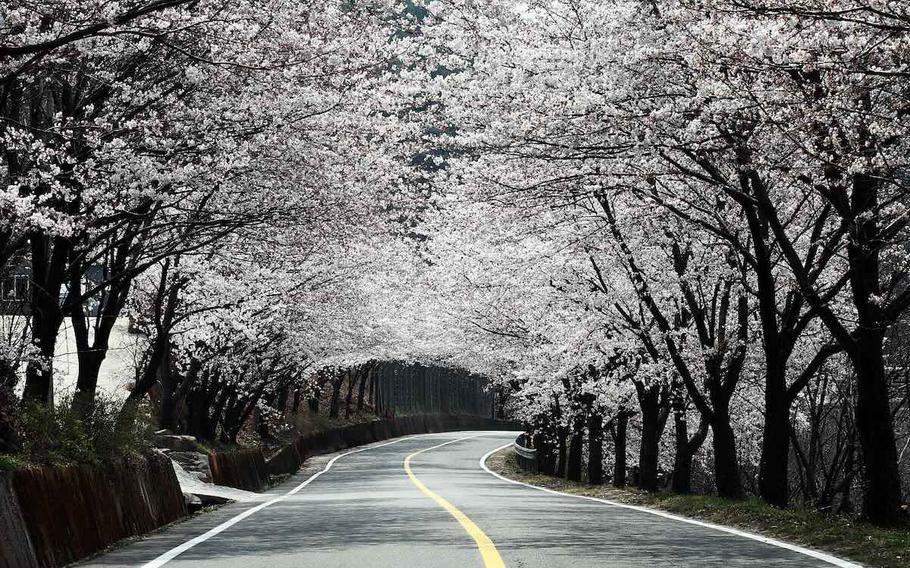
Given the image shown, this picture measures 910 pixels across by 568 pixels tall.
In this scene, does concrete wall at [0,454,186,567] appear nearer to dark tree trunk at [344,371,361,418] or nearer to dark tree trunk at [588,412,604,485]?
dark tree trunk at [588,412,604,485]

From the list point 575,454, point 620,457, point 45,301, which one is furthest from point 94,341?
point 575,454

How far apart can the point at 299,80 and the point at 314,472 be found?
25992 mm

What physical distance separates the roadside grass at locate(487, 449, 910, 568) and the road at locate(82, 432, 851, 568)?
0.71 m

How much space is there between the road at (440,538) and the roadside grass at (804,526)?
0.71m

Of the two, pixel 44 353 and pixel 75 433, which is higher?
pixel 44 353

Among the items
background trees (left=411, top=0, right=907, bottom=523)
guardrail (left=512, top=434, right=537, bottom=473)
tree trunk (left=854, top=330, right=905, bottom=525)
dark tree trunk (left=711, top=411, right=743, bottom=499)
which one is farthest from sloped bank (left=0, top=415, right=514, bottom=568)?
guardrail (left=512, top=434, right=537, bottom=473)

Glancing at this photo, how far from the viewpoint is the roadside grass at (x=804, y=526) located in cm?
1126

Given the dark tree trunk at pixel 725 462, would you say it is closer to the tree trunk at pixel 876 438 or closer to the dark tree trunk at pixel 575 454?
the tree trunk at pixel 876 438

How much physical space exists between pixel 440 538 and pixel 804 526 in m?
4.93

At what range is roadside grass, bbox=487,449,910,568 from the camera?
11.3 m

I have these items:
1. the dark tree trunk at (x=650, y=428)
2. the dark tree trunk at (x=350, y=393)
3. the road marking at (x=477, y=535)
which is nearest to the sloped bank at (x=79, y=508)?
the road marking at (x=477, y=535)

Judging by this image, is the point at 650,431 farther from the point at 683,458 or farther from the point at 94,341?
the point at 94,341

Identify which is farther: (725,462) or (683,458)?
(683,458)

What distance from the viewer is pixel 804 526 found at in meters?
14.0
